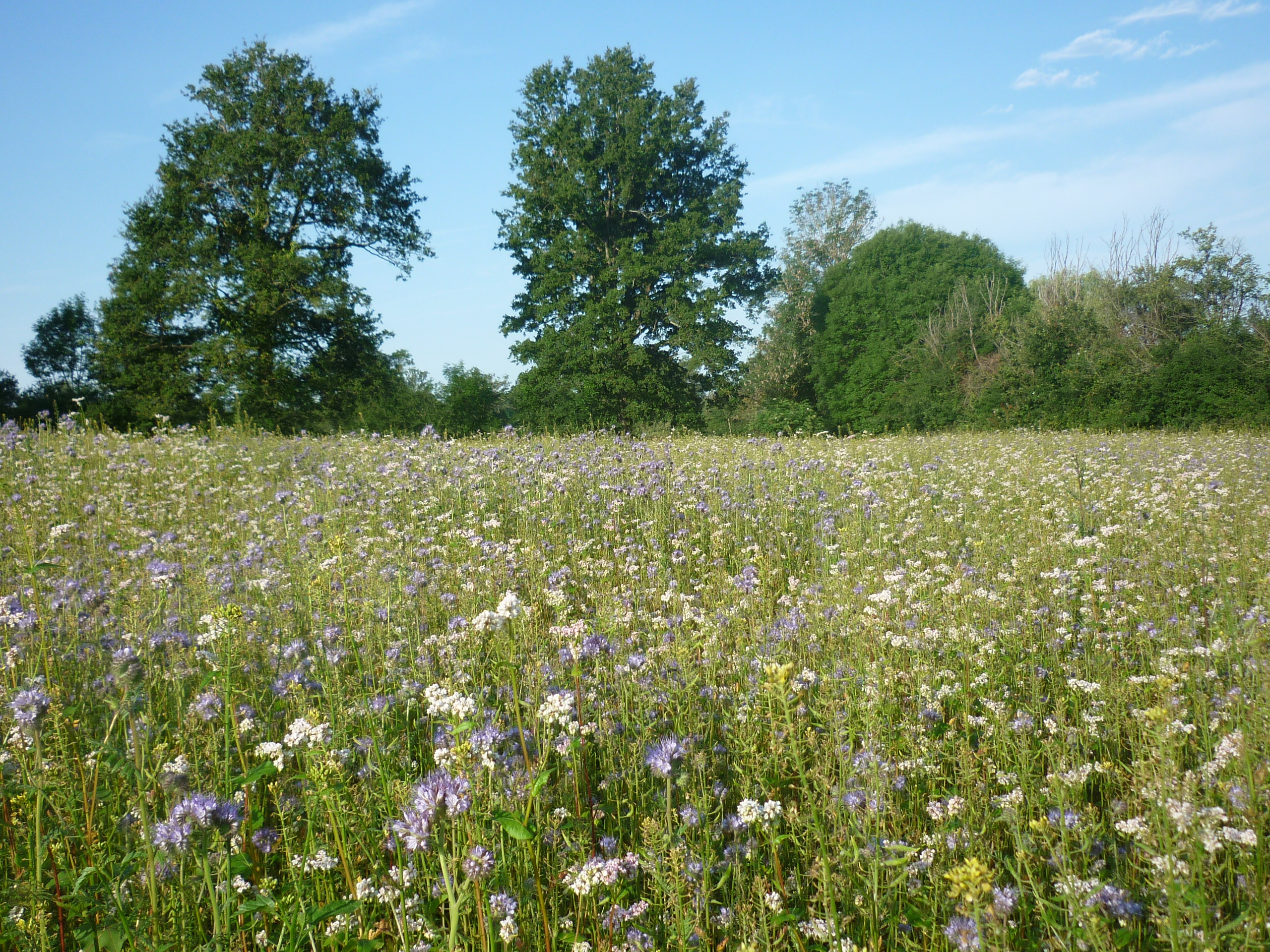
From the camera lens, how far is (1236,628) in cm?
263

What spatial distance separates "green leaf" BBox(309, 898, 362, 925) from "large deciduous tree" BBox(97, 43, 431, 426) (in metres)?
25.0

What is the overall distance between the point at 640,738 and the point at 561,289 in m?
25.6

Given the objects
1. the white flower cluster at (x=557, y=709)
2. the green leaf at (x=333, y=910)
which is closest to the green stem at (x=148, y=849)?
the green leaf at (x=333, y=910)

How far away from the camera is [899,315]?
34.9 m

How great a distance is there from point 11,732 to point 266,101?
29.3 meters

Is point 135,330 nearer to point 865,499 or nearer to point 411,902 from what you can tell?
point 865,499

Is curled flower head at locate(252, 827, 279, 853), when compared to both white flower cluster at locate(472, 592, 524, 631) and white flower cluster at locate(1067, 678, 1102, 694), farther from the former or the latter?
white flower cluster at locate(1067, 678, 1102, 694)

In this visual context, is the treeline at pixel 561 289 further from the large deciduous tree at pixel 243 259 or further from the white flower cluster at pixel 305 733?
the white flower cluster at pixel 305 733

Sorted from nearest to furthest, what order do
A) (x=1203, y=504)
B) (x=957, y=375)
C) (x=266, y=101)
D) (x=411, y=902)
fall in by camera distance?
(x=411, y=902) < (x=1203, y=504) < (x=266, y=101) < (x=957, y=375)

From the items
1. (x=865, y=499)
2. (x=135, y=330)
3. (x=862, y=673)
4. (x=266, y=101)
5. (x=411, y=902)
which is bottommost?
(x=411, y=902)

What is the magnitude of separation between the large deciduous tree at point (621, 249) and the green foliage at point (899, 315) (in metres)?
9.37

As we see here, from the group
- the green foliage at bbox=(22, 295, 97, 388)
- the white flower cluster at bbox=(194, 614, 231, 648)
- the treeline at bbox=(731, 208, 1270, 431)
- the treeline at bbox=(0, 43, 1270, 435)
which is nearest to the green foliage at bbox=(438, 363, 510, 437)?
the treeline at bbox=(0, 43, 1270, 435)

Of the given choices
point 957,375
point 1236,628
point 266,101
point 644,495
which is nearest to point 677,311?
point 957,375

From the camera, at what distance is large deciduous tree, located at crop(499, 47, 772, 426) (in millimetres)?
25172
